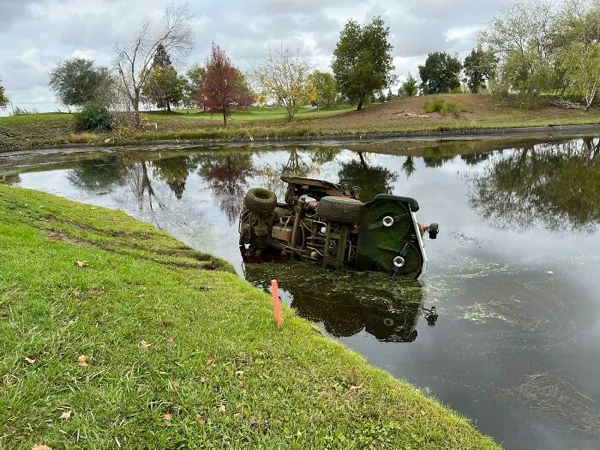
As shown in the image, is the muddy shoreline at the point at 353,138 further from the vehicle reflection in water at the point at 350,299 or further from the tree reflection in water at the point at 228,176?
the vehicle reflection in water at the point at 350,299

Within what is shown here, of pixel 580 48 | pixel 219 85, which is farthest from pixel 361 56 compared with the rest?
pixel 580 48

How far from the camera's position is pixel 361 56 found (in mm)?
49969

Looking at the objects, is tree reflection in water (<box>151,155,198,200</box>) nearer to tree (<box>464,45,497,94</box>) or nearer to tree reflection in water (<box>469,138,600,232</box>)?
tree reflection in water (<box>469,138,600,232</box>)

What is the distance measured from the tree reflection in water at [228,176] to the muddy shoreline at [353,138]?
28.1ft

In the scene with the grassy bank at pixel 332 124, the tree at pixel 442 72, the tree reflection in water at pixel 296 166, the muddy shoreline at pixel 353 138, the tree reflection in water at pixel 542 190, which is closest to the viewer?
the tree reflection in water at pixel 542 190

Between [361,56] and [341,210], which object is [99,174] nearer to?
[341,210]

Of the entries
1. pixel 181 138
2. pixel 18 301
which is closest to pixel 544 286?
pixel 18 301

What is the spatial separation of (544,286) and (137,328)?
8.75 metres

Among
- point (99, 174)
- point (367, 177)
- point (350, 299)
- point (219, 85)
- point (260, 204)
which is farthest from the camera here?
point (219, 85)

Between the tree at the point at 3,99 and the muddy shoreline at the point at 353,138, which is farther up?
the tree at the point at 3,99

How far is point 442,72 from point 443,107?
25467 millimetres

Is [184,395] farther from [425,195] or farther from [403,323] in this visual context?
[425,195]

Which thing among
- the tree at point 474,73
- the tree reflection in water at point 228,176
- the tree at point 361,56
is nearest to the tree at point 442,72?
Result: the tree at point 474,73

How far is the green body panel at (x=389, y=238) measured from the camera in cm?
954
